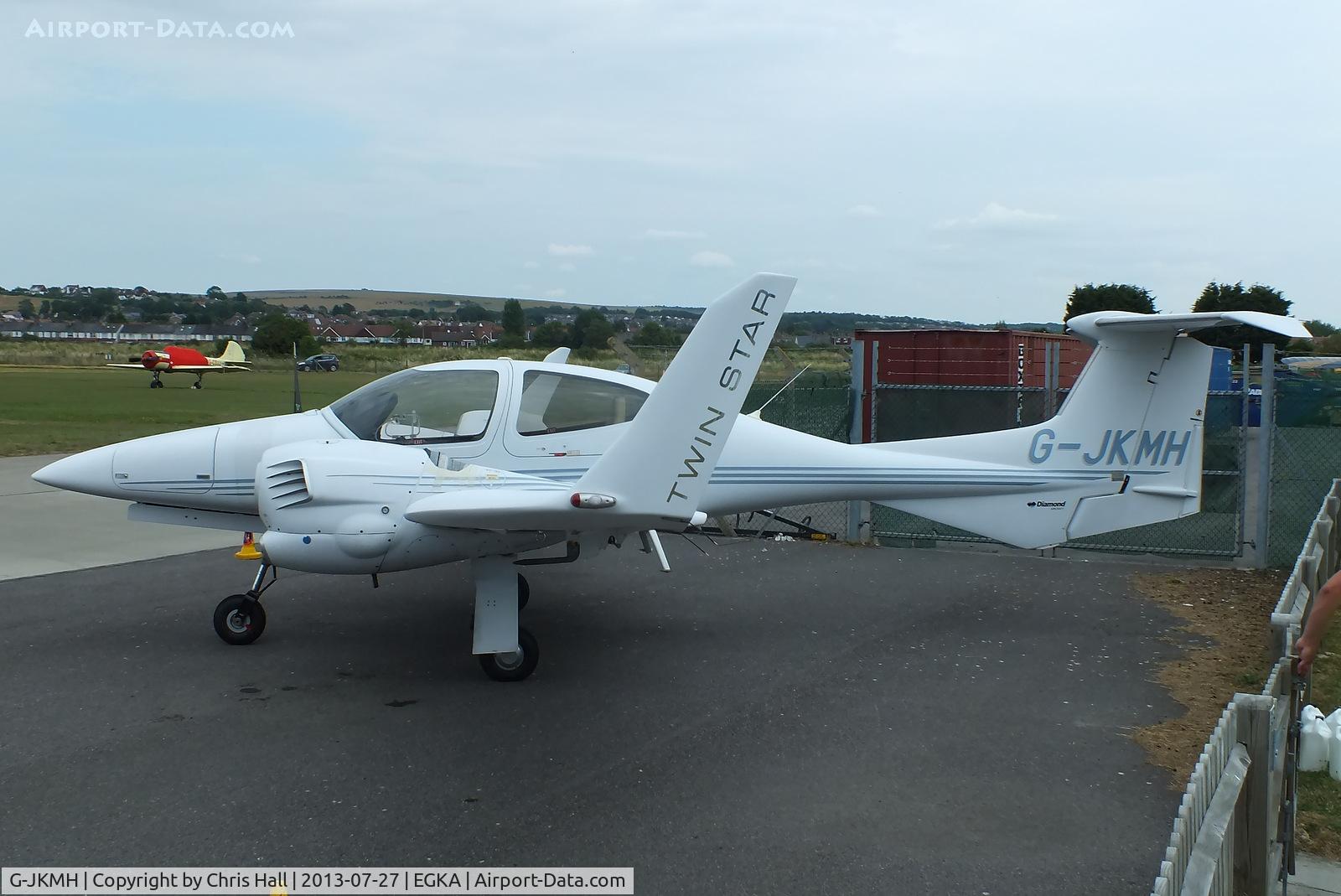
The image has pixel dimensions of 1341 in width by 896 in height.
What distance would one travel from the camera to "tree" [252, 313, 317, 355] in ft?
172

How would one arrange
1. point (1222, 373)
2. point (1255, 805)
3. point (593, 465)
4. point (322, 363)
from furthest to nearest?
point (322, 363) < point (1222, 373) < point (593, 465) < point (1255, 805)

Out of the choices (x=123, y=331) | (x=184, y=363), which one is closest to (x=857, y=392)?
(x=184, y=363)

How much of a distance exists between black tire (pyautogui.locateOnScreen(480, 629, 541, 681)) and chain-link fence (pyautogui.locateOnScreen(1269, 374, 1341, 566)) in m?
7.60

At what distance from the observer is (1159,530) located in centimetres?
1065

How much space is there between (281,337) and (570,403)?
53.7m

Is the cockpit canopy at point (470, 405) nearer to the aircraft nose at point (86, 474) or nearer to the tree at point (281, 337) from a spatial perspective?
the aircraft nose at point (86, 474)

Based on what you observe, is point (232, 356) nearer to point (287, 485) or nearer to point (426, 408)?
point (426, 408)

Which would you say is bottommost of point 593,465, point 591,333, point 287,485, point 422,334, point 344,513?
point 344,513

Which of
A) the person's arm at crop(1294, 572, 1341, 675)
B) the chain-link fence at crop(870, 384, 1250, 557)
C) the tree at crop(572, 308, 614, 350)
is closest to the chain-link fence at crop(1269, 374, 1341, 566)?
the chain-link fence at crop(870, 384, 1250, 557)

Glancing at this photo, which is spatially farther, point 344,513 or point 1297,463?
point 1297,463

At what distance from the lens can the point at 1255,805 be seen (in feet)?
9.89

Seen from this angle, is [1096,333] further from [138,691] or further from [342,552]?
[138,691]

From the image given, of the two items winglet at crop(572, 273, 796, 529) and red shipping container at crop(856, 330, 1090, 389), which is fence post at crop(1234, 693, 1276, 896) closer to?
winglet at crop(572, 273, 796, 529)

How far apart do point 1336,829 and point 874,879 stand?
6.80 ft
